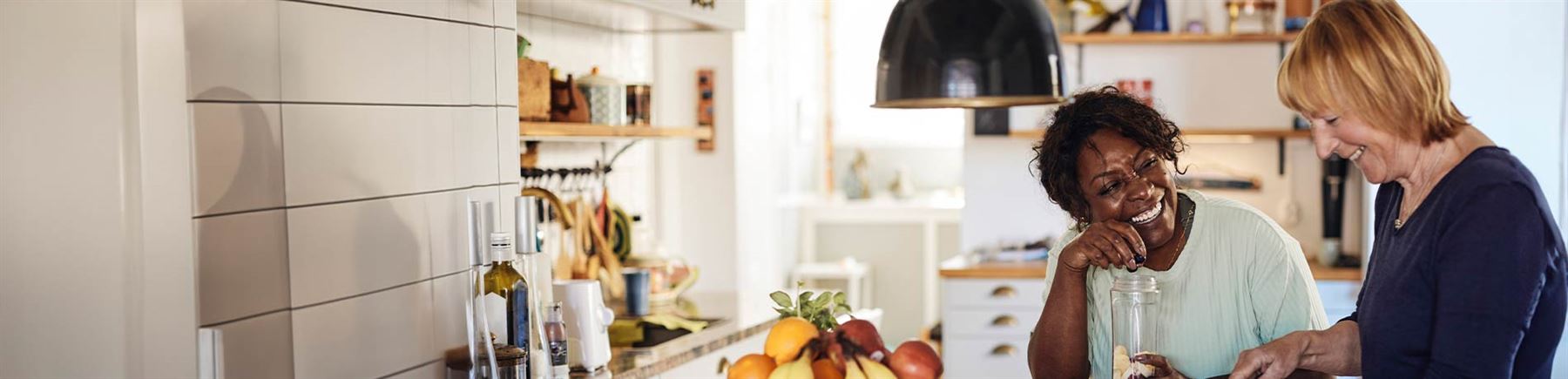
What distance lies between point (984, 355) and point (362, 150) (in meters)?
2.82

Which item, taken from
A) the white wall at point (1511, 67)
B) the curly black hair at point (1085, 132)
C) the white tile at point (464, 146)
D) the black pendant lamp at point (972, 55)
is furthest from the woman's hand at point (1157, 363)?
the white wall at point (1511, 67)

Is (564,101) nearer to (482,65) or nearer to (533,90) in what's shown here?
(533,90)

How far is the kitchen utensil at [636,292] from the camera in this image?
353 centimetres

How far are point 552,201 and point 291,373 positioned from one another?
1374 mm

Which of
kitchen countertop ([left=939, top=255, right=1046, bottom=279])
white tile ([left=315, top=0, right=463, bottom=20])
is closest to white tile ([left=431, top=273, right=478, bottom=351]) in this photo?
white tile ([left=315, top=0, right=463, bottom=20])

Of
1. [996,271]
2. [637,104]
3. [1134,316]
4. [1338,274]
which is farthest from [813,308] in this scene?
[1338,274]

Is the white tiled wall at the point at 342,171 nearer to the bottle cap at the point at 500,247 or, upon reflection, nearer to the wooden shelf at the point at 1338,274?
the bottle cap at the point at 500,247

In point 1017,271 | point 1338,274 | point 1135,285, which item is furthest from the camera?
point 1017,271

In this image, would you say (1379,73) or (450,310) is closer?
(1379,73)

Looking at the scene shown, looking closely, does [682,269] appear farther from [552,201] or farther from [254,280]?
[254,280]

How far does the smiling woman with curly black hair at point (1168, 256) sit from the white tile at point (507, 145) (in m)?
1.10

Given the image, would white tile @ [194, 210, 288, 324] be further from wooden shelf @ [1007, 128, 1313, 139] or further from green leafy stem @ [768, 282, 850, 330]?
wooden shelf @ [1007, 128, 1313, 139]

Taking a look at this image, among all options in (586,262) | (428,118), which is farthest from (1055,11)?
(428,118)

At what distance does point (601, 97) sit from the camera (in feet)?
10.8
